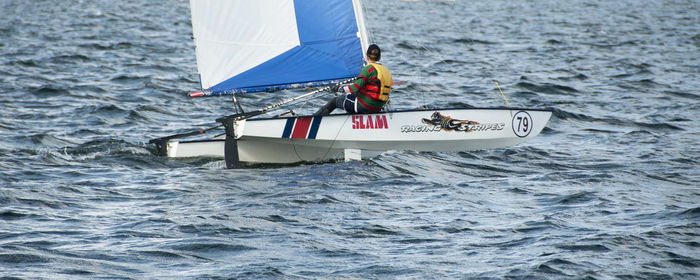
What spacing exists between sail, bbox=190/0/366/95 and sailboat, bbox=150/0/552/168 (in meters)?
0.01

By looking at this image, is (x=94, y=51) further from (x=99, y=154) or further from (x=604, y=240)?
(x=604, y=240)

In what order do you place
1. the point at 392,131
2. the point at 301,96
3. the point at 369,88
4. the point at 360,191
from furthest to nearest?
the point at 301,96 → the point at 392,131 → the point at 369,88 → the point at 360,191

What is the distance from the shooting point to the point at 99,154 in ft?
40.7

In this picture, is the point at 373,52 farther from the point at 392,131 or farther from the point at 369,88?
the point at 392,131

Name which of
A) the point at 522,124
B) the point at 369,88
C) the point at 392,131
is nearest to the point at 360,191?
the point at 392,131

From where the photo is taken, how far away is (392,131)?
11539 mm

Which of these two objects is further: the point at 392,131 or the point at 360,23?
the point at 360,23

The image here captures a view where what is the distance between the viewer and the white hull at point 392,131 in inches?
450

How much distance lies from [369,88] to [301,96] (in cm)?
111

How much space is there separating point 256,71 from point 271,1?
1021 mm

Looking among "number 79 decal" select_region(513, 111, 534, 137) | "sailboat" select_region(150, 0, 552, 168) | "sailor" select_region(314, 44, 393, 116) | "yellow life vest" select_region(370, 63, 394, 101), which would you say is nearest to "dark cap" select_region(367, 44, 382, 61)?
"sailor" select_region(314, 44, 393, 116)

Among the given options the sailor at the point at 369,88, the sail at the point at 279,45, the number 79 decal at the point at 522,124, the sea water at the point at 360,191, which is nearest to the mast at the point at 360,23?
the sail at the point at 279,45

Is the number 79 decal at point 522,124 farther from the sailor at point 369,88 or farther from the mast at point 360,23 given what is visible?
the mast at point 360,23

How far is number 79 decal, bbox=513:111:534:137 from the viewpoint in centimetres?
1159
